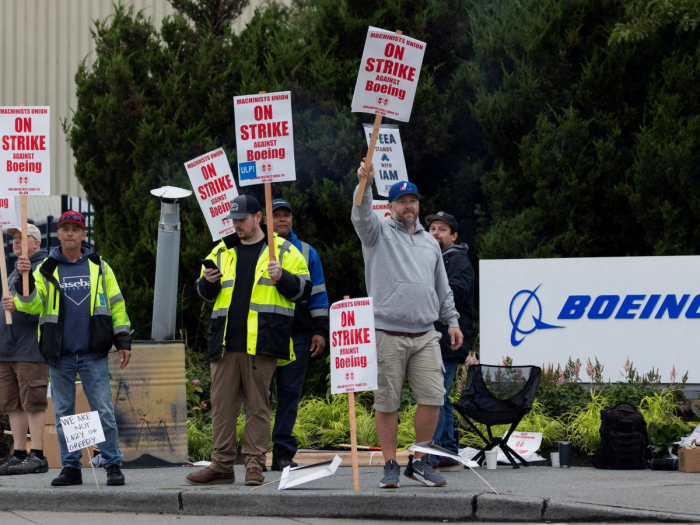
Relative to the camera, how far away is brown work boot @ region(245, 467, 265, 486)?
7.83m

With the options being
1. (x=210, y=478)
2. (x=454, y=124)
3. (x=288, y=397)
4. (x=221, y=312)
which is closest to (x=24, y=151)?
(x=221, y=312)

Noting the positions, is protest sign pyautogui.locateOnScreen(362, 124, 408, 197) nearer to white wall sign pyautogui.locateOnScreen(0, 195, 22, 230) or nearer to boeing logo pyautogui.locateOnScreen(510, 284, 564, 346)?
boeing logo pyautogui.locateOnScreen(510, 284, 564, 346)

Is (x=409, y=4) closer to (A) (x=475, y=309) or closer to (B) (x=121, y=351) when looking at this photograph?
(A) (x=475, y=309)

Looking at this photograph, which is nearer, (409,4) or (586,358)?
(586,358)

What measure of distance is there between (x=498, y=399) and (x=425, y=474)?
1.90 meters

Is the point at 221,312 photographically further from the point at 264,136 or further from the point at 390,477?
the point at 390,477

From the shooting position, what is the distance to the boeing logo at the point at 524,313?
11992mm

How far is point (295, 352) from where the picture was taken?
880 centimetres

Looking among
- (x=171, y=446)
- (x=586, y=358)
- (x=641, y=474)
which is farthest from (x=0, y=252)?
(x=586, y=358)

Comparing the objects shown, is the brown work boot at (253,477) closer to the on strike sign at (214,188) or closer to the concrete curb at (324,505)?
the concrete curb at (324,505)

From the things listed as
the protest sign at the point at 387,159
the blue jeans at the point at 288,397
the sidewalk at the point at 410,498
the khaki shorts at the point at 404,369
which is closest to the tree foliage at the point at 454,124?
the protest sign at the point at 387,159

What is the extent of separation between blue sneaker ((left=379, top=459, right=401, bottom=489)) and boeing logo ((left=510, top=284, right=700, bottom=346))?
464 cm

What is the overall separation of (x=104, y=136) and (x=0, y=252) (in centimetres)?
578

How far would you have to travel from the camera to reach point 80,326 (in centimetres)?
816
